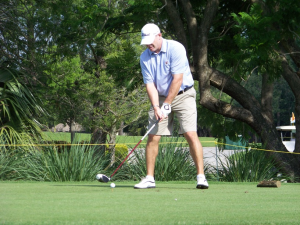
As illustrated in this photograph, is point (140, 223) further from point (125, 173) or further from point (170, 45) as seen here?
point (125, 173)

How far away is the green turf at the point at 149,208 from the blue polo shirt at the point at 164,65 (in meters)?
1.45

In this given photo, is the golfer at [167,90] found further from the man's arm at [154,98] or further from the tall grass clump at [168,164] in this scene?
the tall grass clump at [168,164]

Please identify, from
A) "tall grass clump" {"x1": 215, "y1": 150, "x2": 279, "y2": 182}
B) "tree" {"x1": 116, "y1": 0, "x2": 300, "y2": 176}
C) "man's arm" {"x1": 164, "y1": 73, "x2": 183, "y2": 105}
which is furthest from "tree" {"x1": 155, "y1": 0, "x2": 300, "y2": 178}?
"man's arm" {"x1": 164, "y1": 73, "x2": 183, "y2": 105}

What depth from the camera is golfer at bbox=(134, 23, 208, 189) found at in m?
6.07

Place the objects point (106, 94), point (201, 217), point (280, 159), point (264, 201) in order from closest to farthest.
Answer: point (201, 217), point (264, 201), point (280, 159), point (106, 94)

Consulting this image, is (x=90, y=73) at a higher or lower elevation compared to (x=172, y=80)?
higher

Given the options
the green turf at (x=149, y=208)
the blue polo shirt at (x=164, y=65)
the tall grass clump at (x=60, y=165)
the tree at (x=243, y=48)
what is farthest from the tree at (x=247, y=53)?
the green turf at (x=149, y=208)

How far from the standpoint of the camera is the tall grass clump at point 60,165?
30.1ft

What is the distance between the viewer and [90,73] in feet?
80.2

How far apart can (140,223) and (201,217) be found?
1.81ft

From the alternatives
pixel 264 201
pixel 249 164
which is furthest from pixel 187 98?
pixel 249 164

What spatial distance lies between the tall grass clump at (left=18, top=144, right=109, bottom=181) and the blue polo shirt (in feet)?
11.5

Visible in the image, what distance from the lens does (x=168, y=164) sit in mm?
9719

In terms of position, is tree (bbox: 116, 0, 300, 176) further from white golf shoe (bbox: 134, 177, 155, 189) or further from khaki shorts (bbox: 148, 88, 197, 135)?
white golf shoe (bbox: 134, 177, 155, 189)
